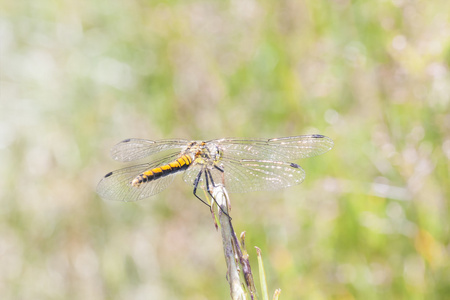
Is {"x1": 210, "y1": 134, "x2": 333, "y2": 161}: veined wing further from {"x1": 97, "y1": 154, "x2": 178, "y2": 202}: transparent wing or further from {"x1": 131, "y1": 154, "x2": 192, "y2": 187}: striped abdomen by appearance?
{"x1": 97, "y1": 154, "x2": 178, "y2": 202}: transparent wing

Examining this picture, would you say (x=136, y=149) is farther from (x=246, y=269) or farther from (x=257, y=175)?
(x=246, y=269)

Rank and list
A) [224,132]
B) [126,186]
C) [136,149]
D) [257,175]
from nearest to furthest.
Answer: [257,175], [126,186], [136,149], [224,132]

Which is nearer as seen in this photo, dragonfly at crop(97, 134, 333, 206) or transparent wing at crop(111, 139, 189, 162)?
dragonfly at crop(97, 134, 333, 206)

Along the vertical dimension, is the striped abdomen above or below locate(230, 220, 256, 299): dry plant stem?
above

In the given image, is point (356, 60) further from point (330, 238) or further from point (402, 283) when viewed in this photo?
point (402, 283)

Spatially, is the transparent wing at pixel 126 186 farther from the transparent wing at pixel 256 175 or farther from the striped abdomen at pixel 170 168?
the transparent wing at pixel 256 175

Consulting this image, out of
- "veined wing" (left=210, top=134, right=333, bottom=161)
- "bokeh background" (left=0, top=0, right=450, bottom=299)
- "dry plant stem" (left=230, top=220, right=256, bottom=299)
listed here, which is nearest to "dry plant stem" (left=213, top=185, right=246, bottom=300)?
"dry plant stem" (left=230, top=220, right=256, bottom=299)

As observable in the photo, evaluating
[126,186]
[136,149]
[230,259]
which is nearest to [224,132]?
[136,149]
